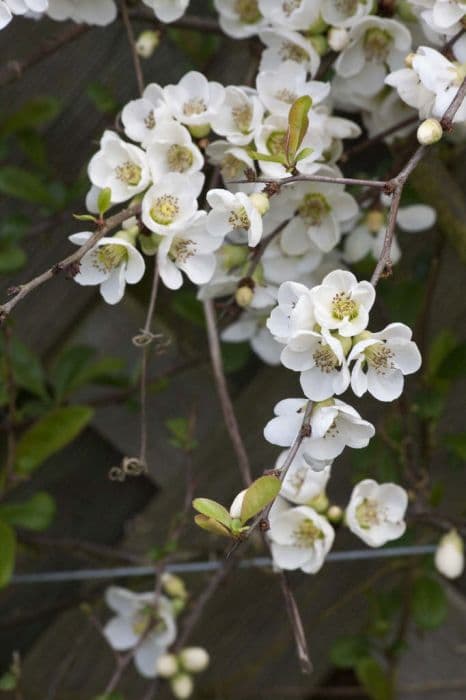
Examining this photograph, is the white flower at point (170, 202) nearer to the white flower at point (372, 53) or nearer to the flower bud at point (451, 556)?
the white flower at point (372, 53)

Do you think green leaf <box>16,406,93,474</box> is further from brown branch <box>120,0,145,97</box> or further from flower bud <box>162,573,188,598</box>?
brown branch <box>120,0,145,97</box>

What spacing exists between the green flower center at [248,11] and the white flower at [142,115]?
159mm

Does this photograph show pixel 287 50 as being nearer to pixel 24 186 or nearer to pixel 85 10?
pixel 85 10

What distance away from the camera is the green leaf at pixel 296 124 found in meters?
0.70

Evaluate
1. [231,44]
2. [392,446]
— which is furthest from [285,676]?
[231,44]

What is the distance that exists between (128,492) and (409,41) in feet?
2.50

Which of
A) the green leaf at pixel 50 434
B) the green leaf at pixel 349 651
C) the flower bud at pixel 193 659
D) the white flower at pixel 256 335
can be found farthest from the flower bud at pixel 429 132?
the green leaf at pixel 349 651

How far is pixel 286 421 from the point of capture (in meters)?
0.70

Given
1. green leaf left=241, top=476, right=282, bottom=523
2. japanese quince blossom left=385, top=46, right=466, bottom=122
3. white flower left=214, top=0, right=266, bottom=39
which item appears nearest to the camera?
green leaf left=241, top=476, right=282, bottom=523

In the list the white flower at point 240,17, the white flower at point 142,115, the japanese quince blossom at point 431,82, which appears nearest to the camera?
the japanese quince blossom at point 431,82

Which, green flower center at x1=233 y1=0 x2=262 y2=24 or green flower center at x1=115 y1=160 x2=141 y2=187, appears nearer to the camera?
green flower center at x1=115 y1=160 x2=141 y2=187

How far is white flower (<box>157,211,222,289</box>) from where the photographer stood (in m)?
0.79

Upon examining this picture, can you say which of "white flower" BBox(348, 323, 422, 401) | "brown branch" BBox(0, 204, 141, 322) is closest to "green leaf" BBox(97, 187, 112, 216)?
"brown branch" BBox(0, 204, 141, 322)

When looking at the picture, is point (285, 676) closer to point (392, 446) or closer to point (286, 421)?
point (392, 446)
